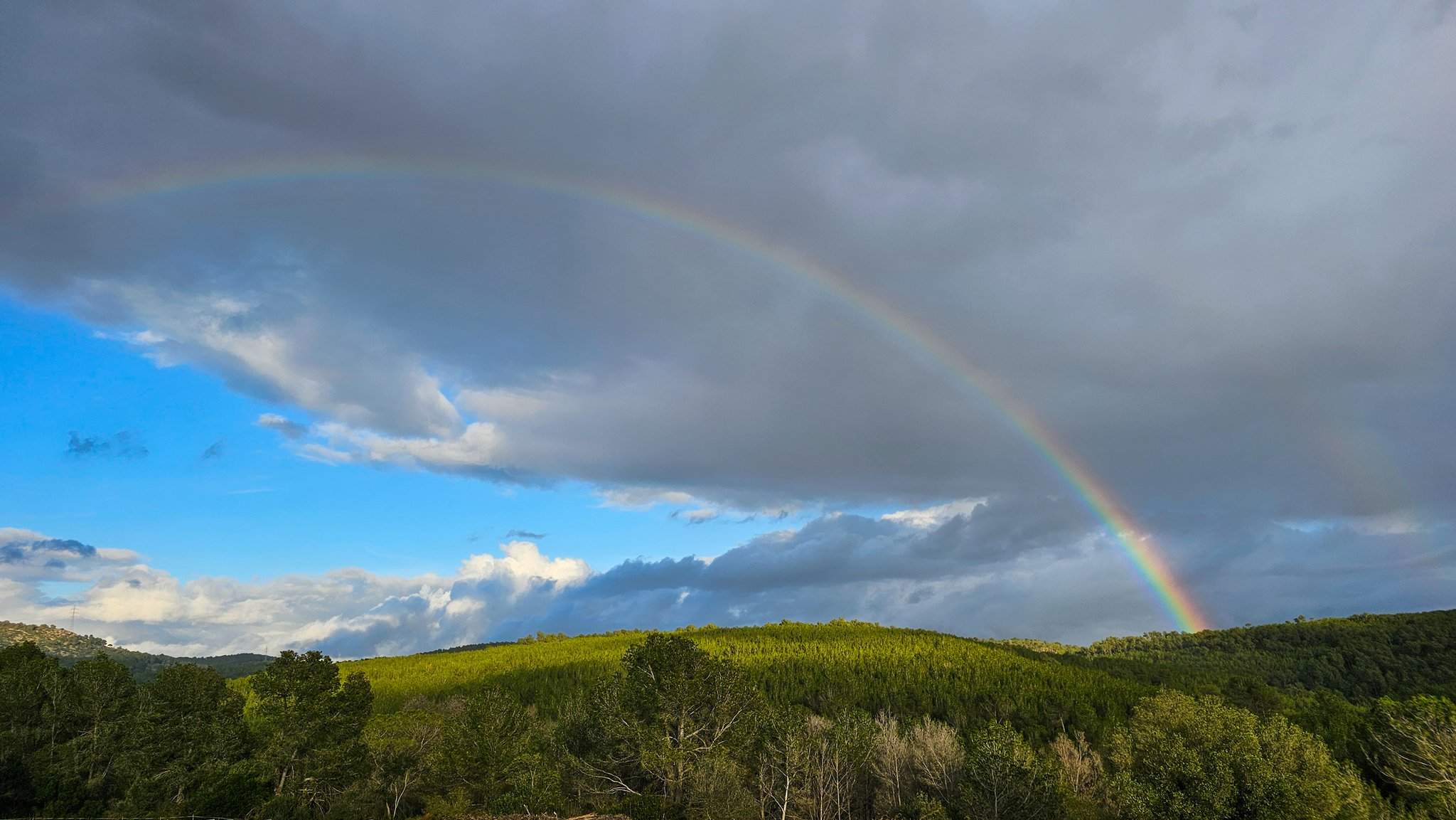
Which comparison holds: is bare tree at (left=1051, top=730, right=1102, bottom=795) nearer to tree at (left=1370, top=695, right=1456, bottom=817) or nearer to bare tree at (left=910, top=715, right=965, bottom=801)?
bare tree at (left=910, top=715, right=965, bottom=801)

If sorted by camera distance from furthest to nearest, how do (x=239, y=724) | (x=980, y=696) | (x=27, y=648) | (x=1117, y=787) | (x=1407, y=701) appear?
(x=980, y=696), (x=27, y=648), (x=239, y=724), (x=1407, y=701), (x=1117, y=787)

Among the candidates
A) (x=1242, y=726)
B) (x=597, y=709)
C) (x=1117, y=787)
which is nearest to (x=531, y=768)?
(x=597, y=709)

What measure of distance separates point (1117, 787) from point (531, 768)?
58.2 m

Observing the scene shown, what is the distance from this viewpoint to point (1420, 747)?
7394cm

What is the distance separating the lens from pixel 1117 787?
71.2 meters

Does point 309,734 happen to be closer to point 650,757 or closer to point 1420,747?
point 650,757

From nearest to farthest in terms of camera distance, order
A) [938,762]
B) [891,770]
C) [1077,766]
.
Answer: [938,762]
[1077,766]
[891,770]

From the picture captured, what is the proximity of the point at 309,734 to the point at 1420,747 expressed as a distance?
114853 mm

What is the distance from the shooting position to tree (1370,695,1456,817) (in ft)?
226

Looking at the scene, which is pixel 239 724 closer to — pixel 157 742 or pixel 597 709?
pixel 157 742

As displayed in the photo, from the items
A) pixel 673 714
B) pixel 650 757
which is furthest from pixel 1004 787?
pixel 650 757

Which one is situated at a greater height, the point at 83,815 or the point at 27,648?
the point at 27,648

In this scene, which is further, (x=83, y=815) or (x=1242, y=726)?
(x=83, y=815)

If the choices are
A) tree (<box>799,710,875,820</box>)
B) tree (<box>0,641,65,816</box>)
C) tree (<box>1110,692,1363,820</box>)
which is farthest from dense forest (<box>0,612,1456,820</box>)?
tree (<box>799,710,875,820</box>)
